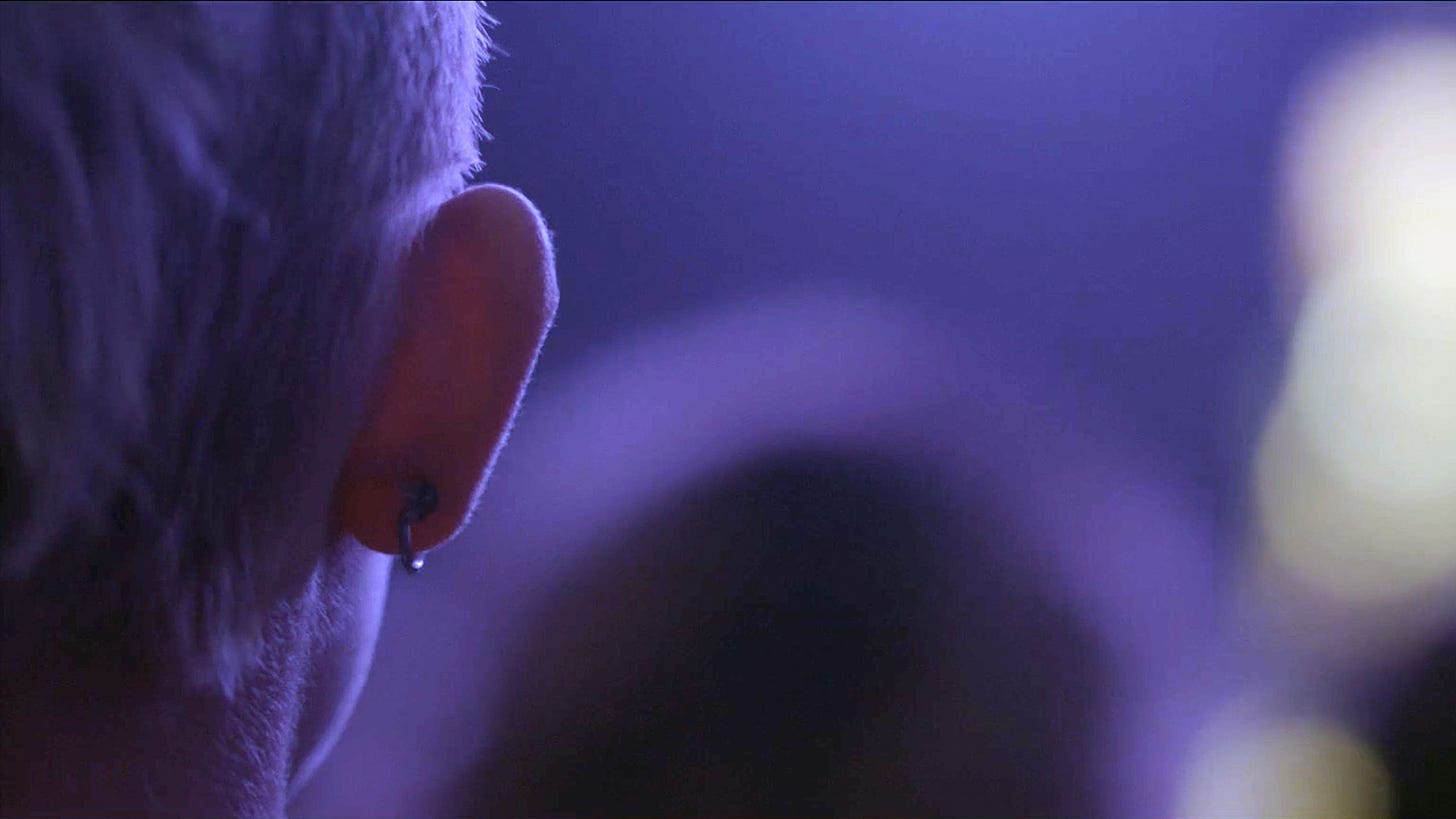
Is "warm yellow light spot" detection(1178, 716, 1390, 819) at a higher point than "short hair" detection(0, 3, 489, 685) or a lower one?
lower

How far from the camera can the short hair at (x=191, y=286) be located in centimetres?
30

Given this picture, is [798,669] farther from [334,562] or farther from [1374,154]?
[1374,154]

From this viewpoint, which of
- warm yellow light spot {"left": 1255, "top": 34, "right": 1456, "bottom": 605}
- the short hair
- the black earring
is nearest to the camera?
the short hair

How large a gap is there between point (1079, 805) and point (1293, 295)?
87 centimetres

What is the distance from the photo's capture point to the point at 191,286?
1.09 feet

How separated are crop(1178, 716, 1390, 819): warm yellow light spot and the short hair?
4.45ft

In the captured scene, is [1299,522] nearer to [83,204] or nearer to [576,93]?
[576,93]

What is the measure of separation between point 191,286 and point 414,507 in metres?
0.12

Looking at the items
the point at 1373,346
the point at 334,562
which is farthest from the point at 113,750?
the point at 1373,346

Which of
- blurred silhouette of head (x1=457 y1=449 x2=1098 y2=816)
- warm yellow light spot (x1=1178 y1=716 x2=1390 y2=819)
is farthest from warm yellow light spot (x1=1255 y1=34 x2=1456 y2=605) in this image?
blurred silhouette of head (x1=457 y1=449 x2=1098 y2=816)

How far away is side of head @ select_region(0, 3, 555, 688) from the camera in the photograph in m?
0.30

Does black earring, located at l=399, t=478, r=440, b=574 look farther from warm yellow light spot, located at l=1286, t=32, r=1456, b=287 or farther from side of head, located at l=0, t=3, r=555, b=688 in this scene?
warm yellow light spot, located at l=1286, t=32, r=1456, b=287

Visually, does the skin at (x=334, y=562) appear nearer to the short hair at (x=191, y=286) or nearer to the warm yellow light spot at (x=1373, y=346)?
the short hair at (x=191, y=286)

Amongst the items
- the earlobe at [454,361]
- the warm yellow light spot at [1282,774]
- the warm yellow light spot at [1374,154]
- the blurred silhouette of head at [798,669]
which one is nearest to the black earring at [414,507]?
the earlobe at [454,361]
